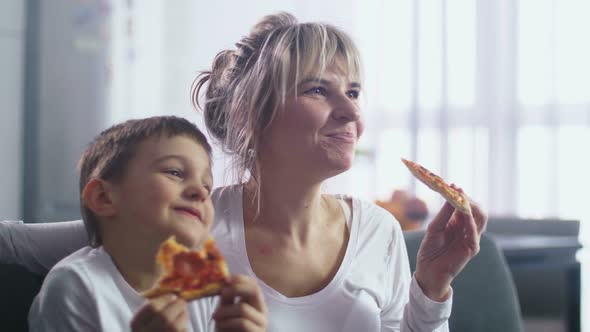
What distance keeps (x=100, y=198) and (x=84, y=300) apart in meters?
0.15

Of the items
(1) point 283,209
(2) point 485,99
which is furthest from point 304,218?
(2) point 485,99

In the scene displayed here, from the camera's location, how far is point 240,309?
0.82 meters

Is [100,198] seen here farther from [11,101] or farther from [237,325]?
[11,101]

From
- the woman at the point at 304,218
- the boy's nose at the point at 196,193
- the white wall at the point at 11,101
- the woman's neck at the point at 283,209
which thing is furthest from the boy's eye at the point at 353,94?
the white wall at the point at 11,101

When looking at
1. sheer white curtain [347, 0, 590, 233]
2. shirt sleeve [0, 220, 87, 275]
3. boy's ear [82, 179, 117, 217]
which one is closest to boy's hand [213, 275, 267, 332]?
boy's ear [82, 179, 117, 217]

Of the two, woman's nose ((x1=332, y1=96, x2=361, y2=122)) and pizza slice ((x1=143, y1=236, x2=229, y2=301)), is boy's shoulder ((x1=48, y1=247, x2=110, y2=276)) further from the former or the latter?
woman's nose ((x1=332, y1=96, x2=361, y2=122))

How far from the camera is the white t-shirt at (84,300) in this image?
2.87 ft

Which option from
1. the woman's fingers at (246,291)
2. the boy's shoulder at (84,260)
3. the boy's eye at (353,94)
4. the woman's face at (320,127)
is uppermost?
the boy's eye at (353,94)

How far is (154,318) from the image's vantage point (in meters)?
0.79

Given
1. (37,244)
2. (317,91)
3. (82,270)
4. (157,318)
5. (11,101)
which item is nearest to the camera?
(157,318)

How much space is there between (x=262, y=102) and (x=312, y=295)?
0.33m

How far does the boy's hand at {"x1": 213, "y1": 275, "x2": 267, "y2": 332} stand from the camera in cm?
82

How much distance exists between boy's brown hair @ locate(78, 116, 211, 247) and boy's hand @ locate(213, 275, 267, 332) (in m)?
0.25

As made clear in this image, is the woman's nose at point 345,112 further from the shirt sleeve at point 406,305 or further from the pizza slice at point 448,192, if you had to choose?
the shirt sleeve at point 406,305
